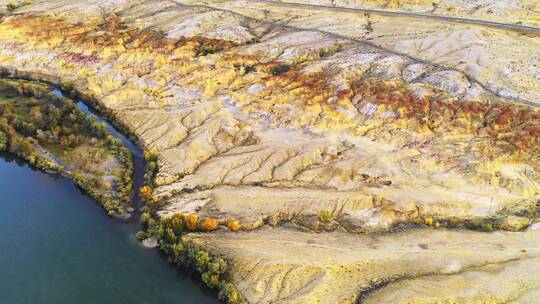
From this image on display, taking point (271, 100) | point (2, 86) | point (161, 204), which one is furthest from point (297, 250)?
point (2, 86)

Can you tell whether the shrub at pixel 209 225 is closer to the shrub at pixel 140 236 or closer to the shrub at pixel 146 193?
the shrub at pixel 140 236

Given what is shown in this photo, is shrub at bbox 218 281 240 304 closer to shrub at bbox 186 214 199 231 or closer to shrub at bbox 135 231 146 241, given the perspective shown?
shrub at bbox 186 214 199 231

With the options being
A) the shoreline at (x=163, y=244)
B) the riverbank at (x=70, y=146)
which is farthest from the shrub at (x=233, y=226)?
the riverbank at (x=70, y=146)

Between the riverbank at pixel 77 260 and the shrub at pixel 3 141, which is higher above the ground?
the shrub at pixel 3 141

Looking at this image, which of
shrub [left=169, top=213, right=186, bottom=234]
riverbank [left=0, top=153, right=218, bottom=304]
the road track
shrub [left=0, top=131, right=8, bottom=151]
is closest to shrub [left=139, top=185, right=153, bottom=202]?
riverbank [left=0, top=153, right=218, bottom=304]

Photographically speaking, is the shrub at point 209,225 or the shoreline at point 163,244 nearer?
the shoreline at point 163,244
